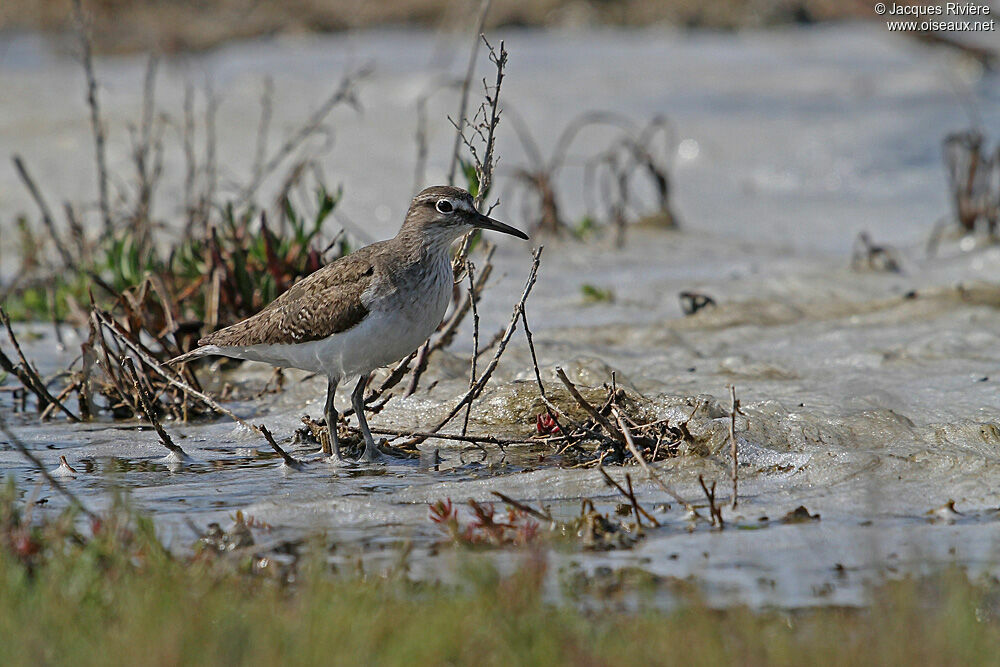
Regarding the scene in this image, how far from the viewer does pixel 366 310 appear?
5418 mm

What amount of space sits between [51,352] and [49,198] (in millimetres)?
5032

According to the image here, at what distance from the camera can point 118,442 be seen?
583 cm

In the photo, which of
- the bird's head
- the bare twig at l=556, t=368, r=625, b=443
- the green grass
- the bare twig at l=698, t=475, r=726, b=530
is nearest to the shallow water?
the bare twig at l=698, t=475, r=726, b=530

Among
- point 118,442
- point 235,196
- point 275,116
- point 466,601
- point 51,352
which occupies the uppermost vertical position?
point 275,116

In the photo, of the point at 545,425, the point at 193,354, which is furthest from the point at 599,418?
the point at 193,354

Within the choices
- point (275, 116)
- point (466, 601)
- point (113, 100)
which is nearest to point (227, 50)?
point (113, 100)

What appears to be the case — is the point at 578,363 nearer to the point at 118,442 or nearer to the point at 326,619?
the point at 118,442

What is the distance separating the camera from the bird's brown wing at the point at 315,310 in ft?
17.9

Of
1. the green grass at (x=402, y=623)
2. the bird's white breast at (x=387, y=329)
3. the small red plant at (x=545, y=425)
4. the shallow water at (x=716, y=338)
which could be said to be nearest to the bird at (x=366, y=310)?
the bird's white breast at (x=387, y=329)

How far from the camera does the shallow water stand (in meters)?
4.36

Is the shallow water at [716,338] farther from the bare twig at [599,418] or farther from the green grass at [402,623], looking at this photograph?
the green grass at [402,623]

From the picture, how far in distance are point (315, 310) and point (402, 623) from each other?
256 centimetres

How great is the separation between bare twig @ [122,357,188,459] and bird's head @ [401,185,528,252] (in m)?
1.47

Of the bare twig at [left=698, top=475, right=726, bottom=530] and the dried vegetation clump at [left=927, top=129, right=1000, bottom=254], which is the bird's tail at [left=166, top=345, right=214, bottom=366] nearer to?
the bare twig at [left=698, top=475, right=726, bottom=530]
